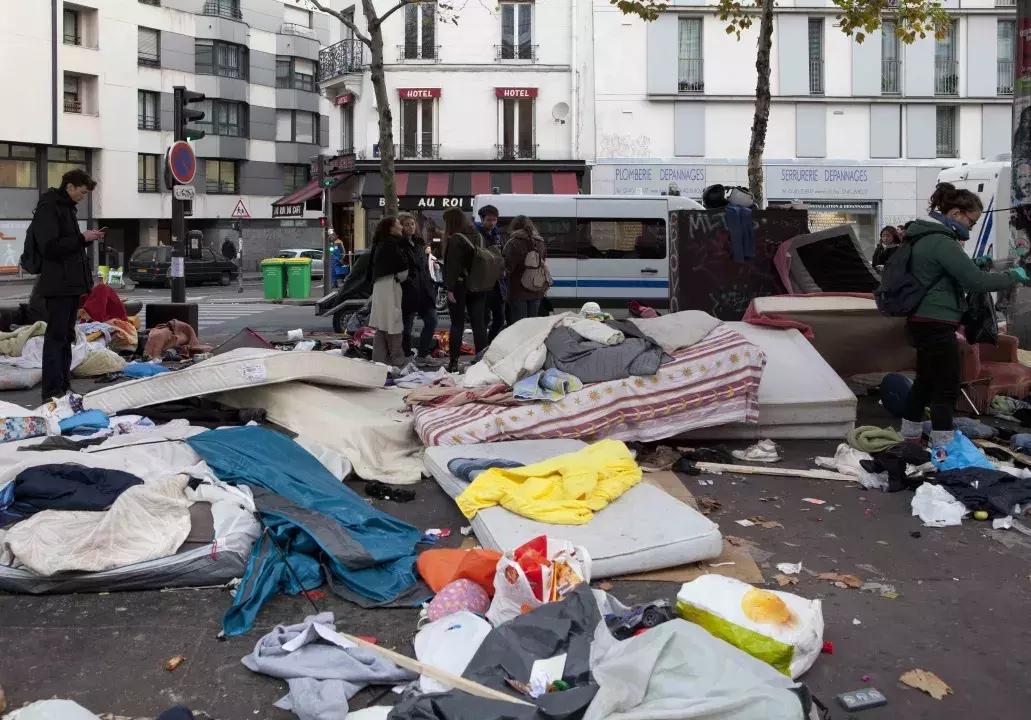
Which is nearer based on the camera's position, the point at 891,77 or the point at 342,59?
the point at 891,77

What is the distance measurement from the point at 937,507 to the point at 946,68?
111 ft

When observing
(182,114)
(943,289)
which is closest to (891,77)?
(182,114)

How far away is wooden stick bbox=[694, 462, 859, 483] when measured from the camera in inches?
250

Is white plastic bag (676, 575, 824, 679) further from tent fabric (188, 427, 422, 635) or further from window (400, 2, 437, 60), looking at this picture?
window (400, 2, 437, 60)

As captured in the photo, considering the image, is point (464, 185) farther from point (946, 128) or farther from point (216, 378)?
point (216, 378)

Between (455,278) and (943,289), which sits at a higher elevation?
(455,278)

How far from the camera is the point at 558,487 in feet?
17.1

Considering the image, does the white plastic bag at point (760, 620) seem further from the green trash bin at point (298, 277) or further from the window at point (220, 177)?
the window at point (220, 177)

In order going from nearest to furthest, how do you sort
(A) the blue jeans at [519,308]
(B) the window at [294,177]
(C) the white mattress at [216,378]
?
(C) the white mattress at [216,378]
(A) the blue jeans at [519,308]
(B) the window at [294,177]

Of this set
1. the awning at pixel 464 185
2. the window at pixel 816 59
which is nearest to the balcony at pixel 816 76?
the window at pixel 816 59

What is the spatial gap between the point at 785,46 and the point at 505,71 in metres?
9.43

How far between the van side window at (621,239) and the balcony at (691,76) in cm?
1876

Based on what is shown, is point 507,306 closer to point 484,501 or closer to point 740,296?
point 740,296

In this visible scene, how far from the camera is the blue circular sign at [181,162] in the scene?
14.0 metres
